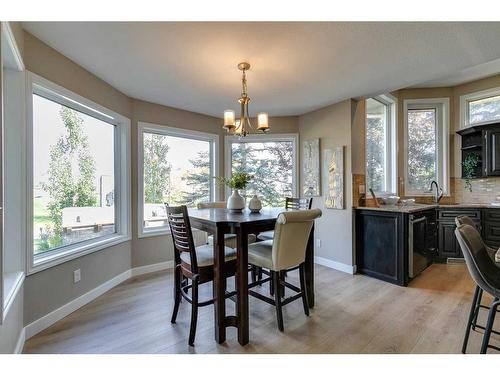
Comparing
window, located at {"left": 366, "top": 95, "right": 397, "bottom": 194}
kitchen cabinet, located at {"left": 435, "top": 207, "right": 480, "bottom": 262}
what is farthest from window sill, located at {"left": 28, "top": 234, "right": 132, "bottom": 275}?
kitchen cabinet, located at {"left": 435, "top": 207, "right": 480, "bottom": 262}

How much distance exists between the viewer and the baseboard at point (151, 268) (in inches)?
132

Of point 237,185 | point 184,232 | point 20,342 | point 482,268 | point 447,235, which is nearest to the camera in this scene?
Answer: point 482,268

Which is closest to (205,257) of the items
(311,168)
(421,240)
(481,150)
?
(311,168)

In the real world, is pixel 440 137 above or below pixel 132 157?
above

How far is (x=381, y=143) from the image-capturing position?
4.24m

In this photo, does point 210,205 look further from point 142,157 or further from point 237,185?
point 142,157

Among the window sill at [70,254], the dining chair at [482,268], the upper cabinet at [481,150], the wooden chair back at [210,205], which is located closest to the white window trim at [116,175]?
the window sill at [70,254]

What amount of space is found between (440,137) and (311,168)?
2354 mm

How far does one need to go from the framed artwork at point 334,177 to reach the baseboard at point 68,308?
2.95 m

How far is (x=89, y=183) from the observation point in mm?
2785
